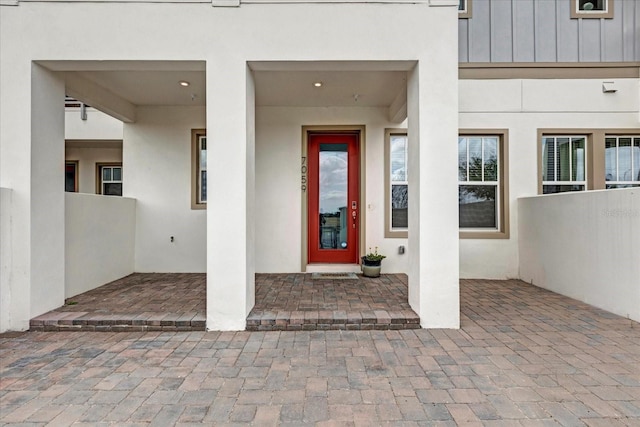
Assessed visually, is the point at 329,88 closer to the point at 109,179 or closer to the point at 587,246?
the point at 587,246

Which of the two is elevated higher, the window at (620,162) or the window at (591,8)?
the window at (591,8)

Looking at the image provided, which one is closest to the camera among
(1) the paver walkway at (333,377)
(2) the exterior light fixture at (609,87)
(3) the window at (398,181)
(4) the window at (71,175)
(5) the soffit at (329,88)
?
(1) the paver walkway at (333,377)

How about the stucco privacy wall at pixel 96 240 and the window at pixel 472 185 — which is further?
the window at pixel 472 185

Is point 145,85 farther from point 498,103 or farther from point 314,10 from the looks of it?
point 498,103

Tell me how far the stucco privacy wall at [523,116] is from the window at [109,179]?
700 cm

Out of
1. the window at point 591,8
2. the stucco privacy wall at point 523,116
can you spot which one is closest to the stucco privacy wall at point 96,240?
the stucco privacy wall at point 523,116

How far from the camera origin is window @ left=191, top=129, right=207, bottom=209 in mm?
6188

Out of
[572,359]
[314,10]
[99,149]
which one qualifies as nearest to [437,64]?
[314,10]

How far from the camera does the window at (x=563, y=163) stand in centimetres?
602

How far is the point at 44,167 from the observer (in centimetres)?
376

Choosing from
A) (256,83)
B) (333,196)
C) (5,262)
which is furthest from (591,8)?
(5,262)

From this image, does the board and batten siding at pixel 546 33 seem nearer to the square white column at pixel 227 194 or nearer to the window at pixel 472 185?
the window at pixel 472 185

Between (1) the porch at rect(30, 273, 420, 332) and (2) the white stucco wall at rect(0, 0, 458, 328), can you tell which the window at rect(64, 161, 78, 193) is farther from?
(2) the white stucco wall at rect(0, 0, 458, 328)

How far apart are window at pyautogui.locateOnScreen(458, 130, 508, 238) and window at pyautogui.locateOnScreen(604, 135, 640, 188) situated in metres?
1.75
